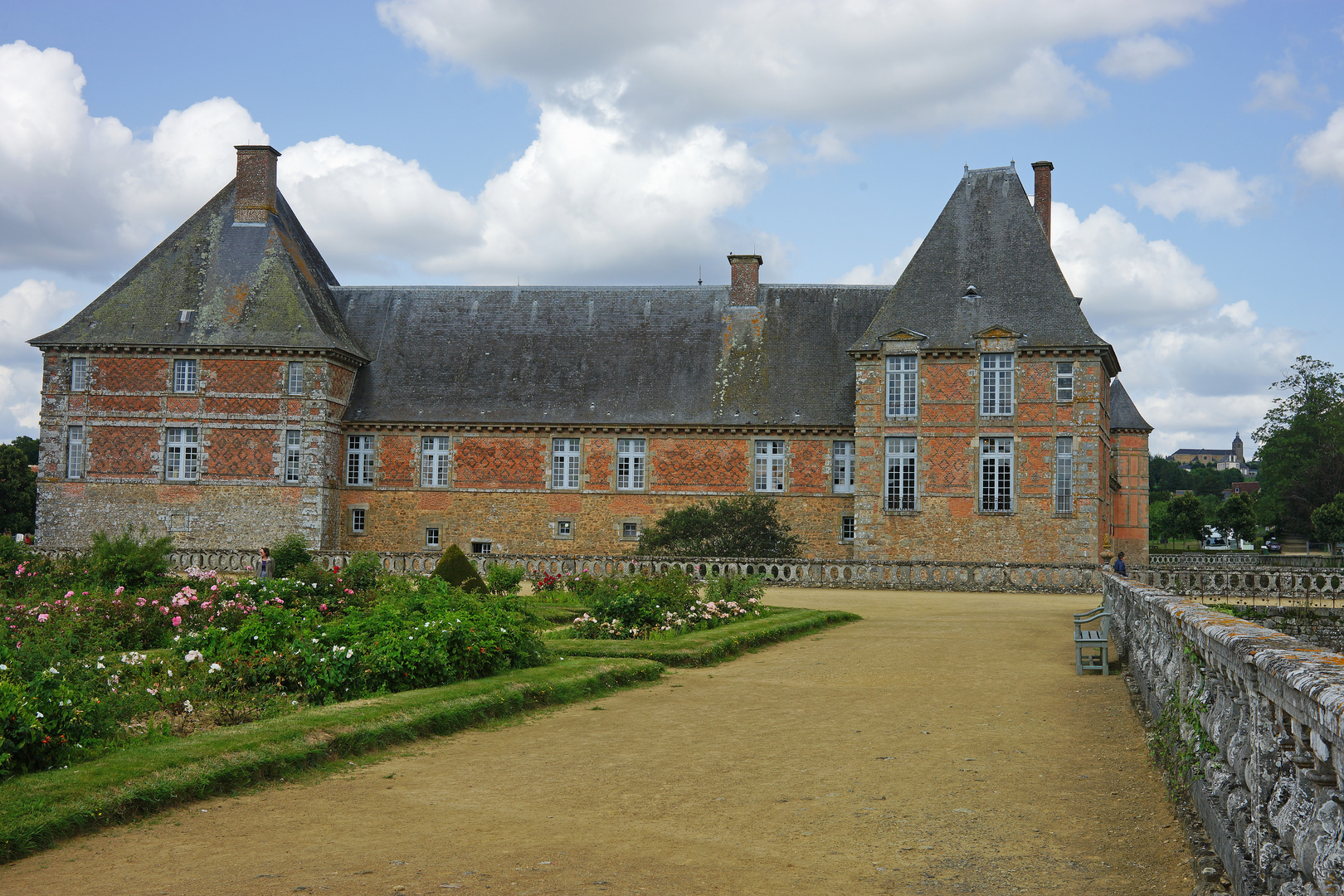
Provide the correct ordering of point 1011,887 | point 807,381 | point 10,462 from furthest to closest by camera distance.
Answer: point 10,462, point 807,381, point 1011,887

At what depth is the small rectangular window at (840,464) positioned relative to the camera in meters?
32.9

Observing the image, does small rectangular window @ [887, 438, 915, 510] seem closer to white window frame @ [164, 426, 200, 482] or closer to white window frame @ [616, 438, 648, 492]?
white window frame @ [616, 438, 648, 492]

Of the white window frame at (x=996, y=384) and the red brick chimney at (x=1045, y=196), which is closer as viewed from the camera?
the white window frame at (x=996, y=384)

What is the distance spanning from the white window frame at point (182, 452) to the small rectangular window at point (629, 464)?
12648 mm

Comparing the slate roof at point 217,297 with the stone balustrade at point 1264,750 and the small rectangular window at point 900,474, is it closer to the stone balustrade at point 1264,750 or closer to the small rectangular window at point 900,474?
the small rectangular window at point 900,474

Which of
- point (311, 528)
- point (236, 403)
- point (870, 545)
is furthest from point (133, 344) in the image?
point (870, 545)

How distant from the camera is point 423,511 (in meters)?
34.1

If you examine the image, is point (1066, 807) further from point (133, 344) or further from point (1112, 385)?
point (1112, 385)

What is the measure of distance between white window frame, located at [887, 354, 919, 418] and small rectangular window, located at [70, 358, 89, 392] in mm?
24040

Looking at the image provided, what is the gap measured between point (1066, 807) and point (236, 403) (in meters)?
30.8

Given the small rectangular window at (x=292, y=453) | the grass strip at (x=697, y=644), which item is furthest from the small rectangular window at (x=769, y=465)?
the grass strip at (x=697, y=644)

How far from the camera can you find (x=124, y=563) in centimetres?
1525

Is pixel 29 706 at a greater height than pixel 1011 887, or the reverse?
pixel 29 706

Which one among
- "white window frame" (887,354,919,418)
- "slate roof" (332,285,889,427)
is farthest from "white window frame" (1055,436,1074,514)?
"slate roof" (332,285,889,427)
